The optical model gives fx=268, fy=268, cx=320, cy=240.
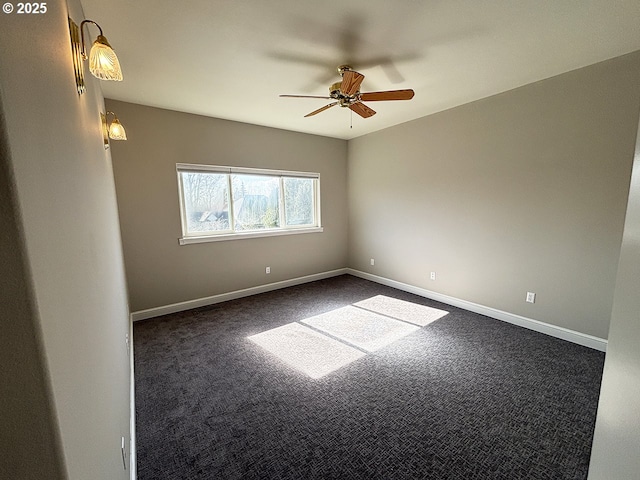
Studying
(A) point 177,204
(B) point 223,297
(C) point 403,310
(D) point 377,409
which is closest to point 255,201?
(A) point 177,204

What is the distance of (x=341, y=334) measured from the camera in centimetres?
297

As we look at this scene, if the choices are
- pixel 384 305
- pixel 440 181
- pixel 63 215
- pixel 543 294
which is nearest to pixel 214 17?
pixel 63 215

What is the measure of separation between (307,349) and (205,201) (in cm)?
246

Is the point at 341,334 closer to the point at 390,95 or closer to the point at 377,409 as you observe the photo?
the point at 377,409

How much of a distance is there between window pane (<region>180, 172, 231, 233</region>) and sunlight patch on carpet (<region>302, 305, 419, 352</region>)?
1.93 metres

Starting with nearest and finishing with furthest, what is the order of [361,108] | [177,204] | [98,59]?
[98,59] < [361,108] < [177,204]

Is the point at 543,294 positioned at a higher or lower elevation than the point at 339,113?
lower

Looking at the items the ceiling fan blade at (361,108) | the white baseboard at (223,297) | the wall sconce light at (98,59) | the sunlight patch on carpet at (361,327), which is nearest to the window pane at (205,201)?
the white baseboard at (223,297)

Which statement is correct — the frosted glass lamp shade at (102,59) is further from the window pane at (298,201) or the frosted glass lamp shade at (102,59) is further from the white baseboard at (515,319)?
the white baseboard at (515,319)

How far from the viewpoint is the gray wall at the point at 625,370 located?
658 millimetres

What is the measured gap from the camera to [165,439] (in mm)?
1677

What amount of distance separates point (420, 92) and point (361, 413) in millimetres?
3141

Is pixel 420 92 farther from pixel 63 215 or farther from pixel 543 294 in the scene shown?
pixel 63 215

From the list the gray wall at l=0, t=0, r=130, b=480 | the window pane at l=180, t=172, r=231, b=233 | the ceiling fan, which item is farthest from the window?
the gray wall at l=0, t=0, r=130, b=480
